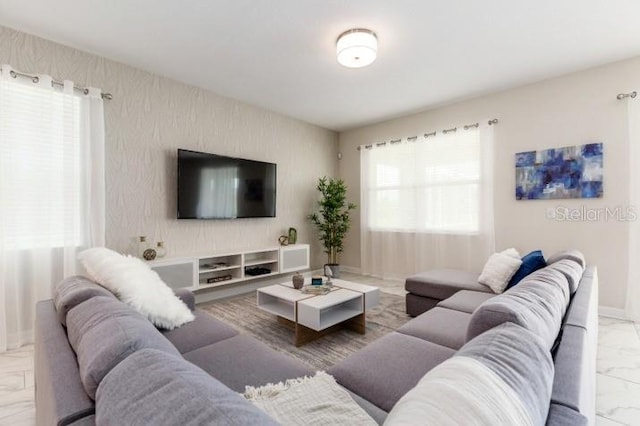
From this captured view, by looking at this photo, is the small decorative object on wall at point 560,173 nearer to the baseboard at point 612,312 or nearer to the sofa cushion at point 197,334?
the baseboard at point 612,312

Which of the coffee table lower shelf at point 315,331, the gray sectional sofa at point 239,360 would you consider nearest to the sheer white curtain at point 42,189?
the gray sectional sofa at point 239,360

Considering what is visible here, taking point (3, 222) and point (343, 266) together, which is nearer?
point (3, 222)

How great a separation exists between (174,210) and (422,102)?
3419 millimetres

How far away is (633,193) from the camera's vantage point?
285 cm

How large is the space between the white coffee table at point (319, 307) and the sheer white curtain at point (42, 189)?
1775 millimetres

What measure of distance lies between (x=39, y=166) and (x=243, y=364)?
254 cm

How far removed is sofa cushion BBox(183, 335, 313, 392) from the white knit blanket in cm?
10

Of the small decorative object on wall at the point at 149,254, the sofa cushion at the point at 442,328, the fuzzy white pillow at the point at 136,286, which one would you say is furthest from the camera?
the small decorative object on wall at the point at 149,254

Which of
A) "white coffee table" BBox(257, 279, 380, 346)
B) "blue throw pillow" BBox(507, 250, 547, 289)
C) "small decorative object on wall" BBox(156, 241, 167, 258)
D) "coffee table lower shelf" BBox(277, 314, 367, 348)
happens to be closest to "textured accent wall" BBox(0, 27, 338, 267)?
"small decorative object on wall" BBox(156, 241, 167, 258)

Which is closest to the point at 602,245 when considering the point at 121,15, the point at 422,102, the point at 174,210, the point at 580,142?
the point at 580,142

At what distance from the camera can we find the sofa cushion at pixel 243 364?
1221mm

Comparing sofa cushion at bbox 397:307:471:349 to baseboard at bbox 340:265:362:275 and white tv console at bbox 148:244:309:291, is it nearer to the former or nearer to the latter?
white tv console at bbox 148:244:309:291

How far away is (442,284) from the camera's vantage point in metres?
2.81

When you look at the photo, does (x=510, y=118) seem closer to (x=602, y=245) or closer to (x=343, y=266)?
(x=602, y=245)
